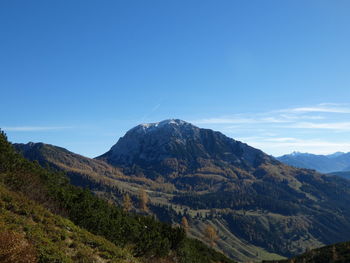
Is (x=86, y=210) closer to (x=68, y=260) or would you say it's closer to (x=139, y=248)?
(x=139, y=248)

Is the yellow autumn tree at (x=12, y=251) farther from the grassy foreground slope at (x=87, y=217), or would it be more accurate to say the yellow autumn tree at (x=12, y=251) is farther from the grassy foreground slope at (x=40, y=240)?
the grassy foreground slope at (x=87, y=217)

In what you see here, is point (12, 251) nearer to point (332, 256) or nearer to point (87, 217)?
point (87, 217)

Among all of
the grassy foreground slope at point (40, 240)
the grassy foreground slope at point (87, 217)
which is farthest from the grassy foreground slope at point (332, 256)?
the grassy foreground slope at point (40, 240)

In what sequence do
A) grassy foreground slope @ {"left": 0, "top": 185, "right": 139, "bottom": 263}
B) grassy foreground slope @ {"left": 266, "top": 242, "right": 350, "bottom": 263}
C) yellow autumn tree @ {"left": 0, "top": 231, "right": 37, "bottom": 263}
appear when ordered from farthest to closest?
grassy foreground slope @ {"left": 266, "top": 242, "right": 350, "bottom": 263}, grassy foreground slope @ {"left": 0, "top": 185, "right": 139, "bottom": 263}, yellow autumn tree @ {"left": 0, "top": 231, "right": 37, "bottom": 263}

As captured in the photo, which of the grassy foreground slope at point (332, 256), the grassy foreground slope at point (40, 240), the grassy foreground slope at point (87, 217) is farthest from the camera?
the grassy foreground slope at point (332, 256)

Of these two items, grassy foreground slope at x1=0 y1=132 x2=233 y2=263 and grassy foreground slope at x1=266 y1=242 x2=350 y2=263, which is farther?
grassy foreground slope at x1=266 y1=242 x2=350 y2=263

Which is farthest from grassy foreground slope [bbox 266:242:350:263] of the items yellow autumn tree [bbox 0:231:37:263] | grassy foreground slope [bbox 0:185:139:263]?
yellow autumn tree [bbox 0:231:37:263]

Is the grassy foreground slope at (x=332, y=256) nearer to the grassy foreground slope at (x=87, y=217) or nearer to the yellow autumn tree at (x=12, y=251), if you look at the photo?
the grassy foreground slope at (x=87, y=217)

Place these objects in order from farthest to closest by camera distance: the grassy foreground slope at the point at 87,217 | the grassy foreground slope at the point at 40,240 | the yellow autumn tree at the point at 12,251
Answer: the grassy foreground slope at the point at 87,217 < the grassy foreground slope at the point at 40,240 < the yellow autumn tree at the point at 12,251

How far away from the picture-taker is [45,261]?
15.7 metres

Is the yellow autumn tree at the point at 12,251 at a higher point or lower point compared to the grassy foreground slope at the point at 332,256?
higher

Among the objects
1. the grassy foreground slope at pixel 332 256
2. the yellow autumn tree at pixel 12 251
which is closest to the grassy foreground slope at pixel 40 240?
the yellow autumn tree at pixel 12 251

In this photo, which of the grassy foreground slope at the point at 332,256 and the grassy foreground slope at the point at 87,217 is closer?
the grassy foreground slope at the point at 87,217

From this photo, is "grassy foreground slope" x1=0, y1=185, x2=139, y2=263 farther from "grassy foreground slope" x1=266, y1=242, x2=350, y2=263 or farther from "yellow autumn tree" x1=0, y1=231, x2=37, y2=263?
"grassy foreground slope" x1=266, y1=242, x2=350, y2=263
